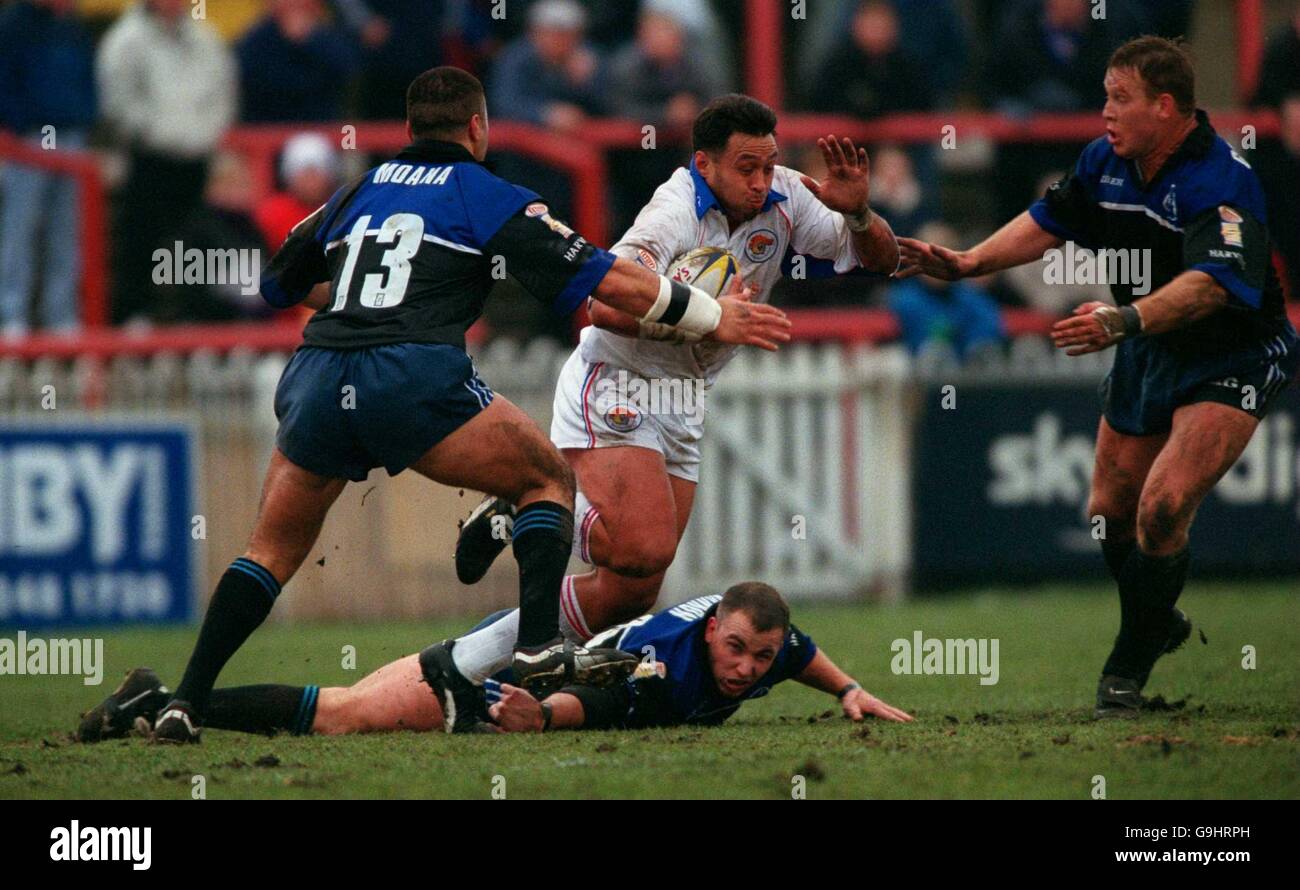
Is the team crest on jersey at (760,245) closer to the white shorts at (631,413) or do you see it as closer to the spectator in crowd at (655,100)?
the white shorts at (631,413)

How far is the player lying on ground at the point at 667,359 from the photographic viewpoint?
7.50 m

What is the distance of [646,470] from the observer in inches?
302

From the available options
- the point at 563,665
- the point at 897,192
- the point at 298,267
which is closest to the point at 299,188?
the point at 897,192

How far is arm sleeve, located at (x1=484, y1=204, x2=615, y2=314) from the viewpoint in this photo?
684 cm

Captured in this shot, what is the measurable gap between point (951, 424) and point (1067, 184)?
555 centimetres

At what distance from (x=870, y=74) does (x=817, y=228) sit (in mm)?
7267

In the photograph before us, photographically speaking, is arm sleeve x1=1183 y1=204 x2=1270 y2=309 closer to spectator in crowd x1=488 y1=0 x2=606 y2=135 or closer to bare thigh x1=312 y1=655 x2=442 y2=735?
bare thigh x1=312 y1=655 x2=442 y2=735

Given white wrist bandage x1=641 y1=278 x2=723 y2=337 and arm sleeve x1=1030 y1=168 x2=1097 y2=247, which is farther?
arm sleeve x1=1030 y1=168 x2=1097 y2=247

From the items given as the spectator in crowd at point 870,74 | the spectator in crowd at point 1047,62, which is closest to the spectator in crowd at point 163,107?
the spectator in crowd at point 870,74

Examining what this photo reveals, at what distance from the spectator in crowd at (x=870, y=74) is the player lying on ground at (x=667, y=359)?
7066 millimetres

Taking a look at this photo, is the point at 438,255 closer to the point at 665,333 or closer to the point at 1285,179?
the point at 665,333

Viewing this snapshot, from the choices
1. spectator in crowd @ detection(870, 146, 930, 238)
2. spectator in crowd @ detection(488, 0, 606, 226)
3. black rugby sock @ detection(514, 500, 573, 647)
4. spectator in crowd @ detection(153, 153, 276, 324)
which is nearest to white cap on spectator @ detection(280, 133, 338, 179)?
spectator in crowd @ detection(153, 153, 276, 324)

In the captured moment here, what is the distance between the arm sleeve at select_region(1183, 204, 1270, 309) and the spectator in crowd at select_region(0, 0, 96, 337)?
9492 millimetres

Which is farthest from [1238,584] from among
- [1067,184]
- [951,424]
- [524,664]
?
[524,664]
